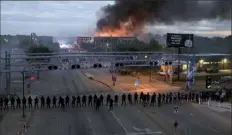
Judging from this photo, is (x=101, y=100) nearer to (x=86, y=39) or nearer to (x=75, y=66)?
(x=75, y=66)

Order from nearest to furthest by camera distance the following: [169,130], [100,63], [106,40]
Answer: [169,130] < [100,63] < [106,40]

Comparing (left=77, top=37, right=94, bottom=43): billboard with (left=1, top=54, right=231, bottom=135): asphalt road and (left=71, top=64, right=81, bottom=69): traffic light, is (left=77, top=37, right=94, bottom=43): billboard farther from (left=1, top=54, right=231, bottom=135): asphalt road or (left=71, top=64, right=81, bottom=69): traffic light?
(left=1, top=54, right=231, bottom=135): asphalt road

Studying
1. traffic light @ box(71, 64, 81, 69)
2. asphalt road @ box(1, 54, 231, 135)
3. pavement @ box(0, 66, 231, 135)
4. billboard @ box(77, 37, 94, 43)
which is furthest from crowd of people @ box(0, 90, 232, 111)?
billboard @ box(77, 37, 94, 43)

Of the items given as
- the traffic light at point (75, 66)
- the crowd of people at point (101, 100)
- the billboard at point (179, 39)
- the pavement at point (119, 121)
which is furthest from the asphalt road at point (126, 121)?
the billboard at point (179, 39)

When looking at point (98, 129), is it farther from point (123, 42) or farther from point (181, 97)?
point (123, 42)

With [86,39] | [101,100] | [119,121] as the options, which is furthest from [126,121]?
[86,39]

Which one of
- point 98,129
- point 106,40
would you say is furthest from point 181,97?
point 106,40

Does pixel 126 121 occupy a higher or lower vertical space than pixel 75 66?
lower

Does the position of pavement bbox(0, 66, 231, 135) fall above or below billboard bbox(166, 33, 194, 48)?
below

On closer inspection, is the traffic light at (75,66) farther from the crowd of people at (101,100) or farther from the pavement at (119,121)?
the pavement at (119,121)

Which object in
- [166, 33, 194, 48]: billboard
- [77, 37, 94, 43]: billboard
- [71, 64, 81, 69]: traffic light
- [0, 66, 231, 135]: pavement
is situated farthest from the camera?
[77, 37, 94, 43]: billboard

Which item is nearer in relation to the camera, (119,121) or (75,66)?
(119,121)

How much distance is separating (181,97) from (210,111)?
280 inches

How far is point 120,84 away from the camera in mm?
48344
